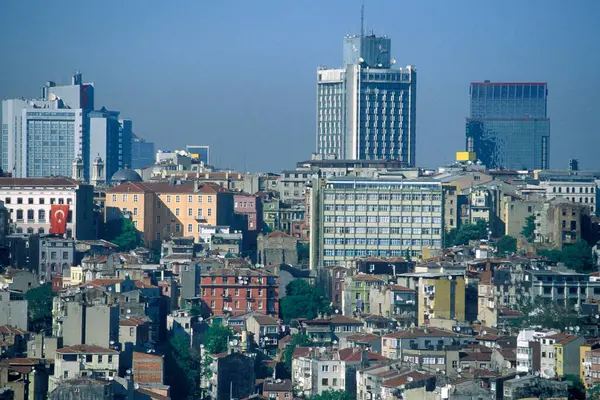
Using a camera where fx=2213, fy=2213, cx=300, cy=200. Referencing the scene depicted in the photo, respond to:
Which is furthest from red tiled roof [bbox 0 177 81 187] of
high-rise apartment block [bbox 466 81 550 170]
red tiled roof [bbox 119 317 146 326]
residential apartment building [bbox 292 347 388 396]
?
high-rise apartment block [bbox 466 81 550 170]

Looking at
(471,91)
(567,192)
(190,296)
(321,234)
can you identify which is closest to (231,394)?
(190,296)

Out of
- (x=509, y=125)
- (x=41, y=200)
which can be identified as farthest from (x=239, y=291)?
(x=509, y=125)

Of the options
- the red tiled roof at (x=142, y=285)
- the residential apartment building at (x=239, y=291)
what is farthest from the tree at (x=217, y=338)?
the residential apartment building at (x=239, y=291)

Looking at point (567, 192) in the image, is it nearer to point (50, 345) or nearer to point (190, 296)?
point (190, 296)

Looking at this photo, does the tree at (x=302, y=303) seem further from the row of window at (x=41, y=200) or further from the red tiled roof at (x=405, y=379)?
the row of window at (x=41, y=200)

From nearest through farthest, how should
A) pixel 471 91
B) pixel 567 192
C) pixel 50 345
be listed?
pixel 50 345
pixel 567 192
pixel 471 91

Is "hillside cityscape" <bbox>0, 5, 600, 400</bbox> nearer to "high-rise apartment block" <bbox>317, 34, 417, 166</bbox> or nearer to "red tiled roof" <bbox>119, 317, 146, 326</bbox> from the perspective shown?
"red tiled roof" <bbox>119, 317, 146, 326</bbox>

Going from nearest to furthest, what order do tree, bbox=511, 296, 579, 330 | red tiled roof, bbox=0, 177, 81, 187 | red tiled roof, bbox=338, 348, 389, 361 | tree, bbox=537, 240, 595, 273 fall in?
red tiled roof, bbox=338, 348, 389, 361 < tree, bbox=511, 296, 579, 330 < tree, bbox=537, 240, 595, 273 < red tiled roof, bbox=0, 177, 81, 187
